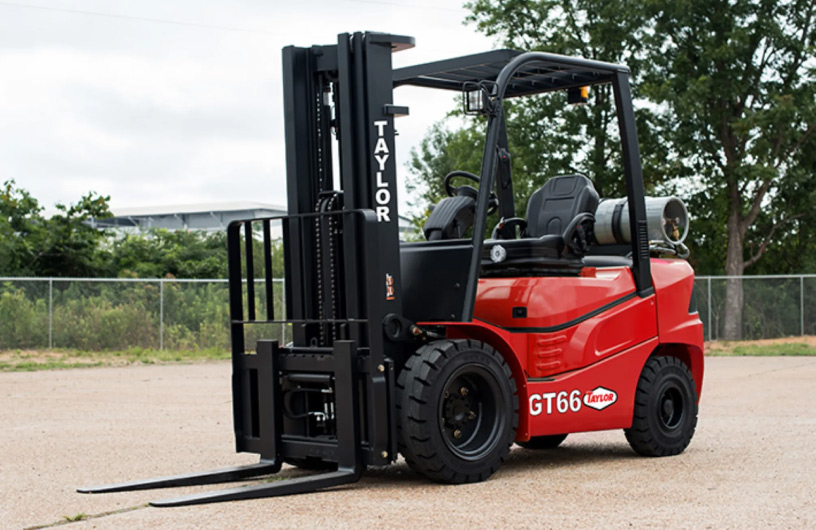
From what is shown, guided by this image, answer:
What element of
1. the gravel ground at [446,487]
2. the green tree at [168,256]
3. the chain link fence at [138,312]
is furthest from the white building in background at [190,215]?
the gravel ground at [446,487]

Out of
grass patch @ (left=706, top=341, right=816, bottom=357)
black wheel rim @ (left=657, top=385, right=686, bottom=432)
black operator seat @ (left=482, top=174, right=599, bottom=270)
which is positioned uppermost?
black operator seat @ (left=482, top=174, right=599, bottom=270)

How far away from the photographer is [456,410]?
24.9 ft

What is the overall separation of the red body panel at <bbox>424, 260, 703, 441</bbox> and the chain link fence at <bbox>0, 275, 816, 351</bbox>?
55.2ft

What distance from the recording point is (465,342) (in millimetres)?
7508

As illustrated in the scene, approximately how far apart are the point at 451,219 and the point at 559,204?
134cm

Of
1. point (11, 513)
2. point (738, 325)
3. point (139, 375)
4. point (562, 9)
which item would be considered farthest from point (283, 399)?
point (562, 9)

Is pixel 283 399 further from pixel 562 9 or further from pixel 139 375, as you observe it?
pixel 562 9

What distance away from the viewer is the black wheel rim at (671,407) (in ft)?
30.2

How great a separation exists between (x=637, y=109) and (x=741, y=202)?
419 centimetres

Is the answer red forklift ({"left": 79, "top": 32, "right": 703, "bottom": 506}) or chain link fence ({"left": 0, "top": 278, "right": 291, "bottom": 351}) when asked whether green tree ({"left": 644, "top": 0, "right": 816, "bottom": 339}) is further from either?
red forklift ({"left": 79, "top": 32, "right": 703, "bottom": 506})

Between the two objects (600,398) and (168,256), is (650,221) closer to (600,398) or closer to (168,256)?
(600,398)

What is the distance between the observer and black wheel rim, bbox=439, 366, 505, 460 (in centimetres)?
755

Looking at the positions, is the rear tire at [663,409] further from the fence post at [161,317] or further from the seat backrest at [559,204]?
the fence post at [161,317]

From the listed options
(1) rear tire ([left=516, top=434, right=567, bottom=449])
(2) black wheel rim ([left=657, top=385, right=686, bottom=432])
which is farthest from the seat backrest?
(1) rear tire ([left=516, top=434, right=567, bottom=449])
